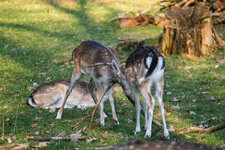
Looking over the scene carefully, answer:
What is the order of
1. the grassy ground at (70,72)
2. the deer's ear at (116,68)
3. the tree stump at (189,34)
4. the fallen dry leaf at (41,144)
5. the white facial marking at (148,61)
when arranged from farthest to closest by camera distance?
the tree stump at (189,34)
the grassy ground at (70,72)
the deer's ear at (116,68)
the white facial marking at (148,61)
the fallen dry leaf at (41,144)

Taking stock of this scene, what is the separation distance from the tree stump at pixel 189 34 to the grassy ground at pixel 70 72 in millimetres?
366

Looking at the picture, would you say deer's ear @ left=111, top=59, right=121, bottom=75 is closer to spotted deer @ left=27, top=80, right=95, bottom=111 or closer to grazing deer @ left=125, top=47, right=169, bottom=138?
grazing deer @ left=125, top=47, right=169, bottom=138

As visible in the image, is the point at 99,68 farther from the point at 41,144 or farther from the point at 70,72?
the point at 70,72

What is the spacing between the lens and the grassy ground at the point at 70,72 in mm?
6723

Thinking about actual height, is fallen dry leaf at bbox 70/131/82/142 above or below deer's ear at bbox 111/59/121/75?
below

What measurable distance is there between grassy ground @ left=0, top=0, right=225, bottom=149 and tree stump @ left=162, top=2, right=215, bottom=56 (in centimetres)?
37

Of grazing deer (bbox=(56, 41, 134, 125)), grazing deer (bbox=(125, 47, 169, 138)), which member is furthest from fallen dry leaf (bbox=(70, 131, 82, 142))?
grazing deer (bbox=(125, 47, 169, 138))

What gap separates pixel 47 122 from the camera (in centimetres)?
746

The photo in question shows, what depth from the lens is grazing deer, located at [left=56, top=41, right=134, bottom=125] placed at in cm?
658

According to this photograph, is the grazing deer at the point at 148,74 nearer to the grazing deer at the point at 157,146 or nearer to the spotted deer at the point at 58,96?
the spotted deer at the point at 58,96

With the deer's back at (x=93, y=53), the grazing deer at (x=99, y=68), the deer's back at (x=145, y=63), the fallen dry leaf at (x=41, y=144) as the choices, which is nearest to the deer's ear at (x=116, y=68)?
the grazing deer at (x=99, y=68)

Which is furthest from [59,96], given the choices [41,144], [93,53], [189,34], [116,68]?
[189,34]

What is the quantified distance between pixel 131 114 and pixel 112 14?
13.5 metres

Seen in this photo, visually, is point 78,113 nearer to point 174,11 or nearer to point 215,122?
point 215,122
